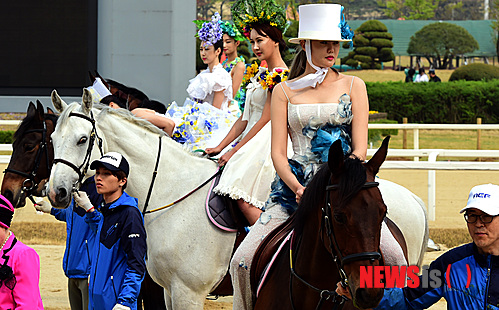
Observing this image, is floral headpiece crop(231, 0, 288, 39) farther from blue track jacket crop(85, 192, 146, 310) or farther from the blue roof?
the blue roof

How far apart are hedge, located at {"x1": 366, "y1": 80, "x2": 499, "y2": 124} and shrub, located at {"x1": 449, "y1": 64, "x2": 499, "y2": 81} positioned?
817cm

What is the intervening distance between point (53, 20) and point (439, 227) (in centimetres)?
703

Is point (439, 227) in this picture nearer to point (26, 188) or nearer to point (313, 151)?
point (26, 188)

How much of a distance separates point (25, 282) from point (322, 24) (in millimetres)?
1952

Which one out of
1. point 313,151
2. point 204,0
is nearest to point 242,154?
point 313,151

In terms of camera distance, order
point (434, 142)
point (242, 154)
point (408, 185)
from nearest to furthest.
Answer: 1. point (242, 154)
2. point (408, 185)
3. point (434, 142)

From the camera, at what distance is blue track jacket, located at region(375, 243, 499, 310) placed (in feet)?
10.00

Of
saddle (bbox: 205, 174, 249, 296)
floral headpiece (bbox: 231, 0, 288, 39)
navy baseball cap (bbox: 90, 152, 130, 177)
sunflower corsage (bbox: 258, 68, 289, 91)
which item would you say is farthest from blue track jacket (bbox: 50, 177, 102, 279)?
floral headpiece (bbox: 231, 0, 288, 39)

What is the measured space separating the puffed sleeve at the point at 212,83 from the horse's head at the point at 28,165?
1977mm

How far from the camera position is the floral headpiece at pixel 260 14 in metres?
5.32

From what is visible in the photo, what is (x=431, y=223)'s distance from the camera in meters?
11.6

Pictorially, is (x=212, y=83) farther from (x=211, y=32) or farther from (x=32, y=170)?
(x=32, y=170)

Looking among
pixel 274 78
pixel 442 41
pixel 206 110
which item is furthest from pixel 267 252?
pixel 442 41

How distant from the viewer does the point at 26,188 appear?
595 cm
